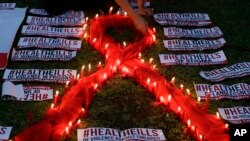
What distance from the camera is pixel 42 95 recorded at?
3.71 m

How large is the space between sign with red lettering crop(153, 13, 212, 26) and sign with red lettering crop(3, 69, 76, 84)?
4.97ft

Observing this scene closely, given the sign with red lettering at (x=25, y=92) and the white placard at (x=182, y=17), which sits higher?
the white placard at (x=182, y=17)

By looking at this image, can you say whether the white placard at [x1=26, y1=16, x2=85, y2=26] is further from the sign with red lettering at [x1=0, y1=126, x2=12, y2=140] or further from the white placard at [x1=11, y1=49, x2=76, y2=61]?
the sign with red lettering at [x1=0, y1=126, x2=12, y2=140]

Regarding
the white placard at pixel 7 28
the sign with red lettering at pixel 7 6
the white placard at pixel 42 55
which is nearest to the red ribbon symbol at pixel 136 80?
the white placard at pixel 42 55

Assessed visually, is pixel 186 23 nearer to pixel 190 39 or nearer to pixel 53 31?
pixel 190 39

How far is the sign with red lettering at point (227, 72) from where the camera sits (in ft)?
13.4

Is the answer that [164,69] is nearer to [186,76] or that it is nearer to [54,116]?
[186,76]

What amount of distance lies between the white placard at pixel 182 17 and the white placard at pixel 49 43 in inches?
43.9

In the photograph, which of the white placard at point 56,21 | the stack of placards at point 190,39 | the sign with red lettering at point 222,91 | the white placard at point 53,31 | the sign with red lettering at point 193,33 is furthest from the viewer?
the white placard at point 56,21

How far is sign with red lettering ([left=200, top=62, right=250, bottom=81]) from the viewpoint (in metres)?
4.08

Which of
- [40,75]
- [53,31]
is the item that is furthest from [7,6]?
[40,75]

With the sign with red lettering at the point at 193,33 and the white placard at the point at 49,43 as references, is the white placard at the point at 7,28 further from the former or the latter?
the sign with red lettering at the point at 193,33

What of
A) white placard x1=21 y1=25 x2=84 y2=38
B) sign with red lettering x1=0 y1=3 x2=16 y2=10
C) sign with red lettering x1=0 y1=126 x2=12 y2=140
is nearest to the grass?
sign with red lettering x1=0 y1=126 x2=12 y2=140

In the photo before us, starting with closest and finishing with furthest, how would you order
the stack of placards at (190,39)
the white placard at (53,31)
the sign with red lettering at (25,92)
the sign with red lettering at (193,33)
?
the sign with red lettering at (25,92) → the stack of placards at (190,39) → the white placard at (53,31) → the sign with red lettering at (193,33)
